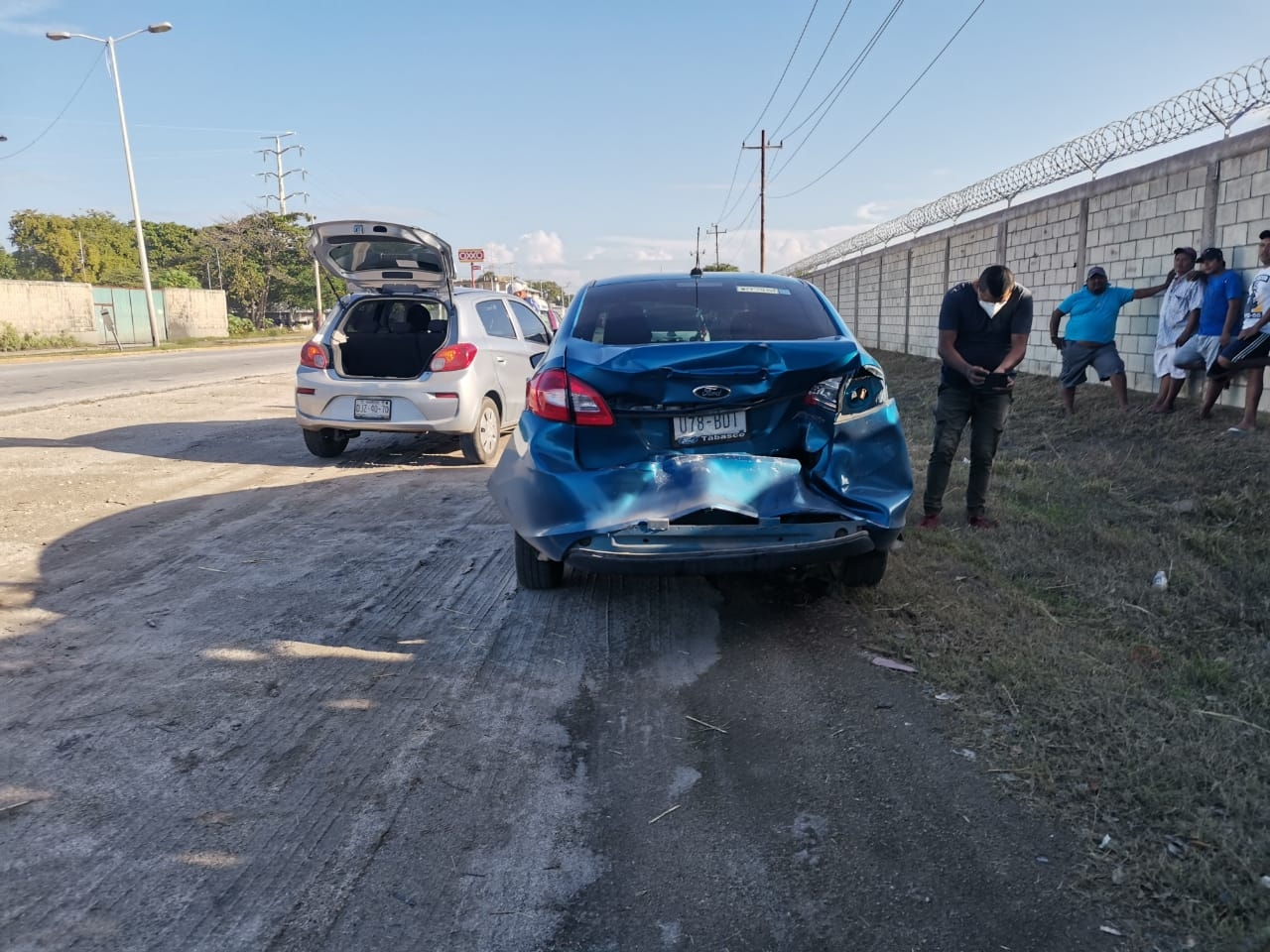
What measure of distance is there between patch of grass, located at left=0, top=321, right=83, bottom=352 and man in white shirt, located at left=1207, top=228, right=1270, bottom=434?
35671 millimetres

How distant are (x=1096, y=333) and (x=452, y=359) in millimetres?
6281

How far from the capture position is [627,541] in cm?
367

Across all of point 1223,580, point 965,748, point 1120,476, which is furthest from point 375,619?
point 1120,476

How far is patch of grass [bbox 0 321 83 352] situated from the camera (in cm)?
3147

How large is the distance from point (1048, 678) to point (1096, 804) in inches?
32.2

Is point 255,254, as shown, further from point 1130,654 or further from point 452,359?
point 1130,654

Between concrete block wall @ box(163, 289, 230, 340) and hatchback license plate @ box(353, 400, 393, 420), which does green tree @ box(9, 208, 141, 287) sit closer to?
concrete block wall @ box(163, 289, 230, 340)

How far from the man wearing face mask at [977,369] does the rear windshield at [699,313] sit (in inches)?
51.8

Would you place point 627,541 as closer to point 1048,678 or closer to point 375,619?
point 375,619

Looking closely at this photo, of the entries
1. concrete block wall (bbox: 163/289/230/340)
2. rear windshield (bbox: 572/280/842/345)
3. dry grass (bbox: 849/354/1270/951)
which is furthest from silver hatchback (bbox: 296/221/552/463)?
concrete block wall (bbox: 163/289/230/340)

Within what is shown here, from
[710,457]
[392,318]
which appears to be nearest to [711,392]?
[710,457]

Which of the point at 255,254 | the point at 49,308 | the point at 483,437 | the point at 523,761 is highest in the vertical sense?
the point at 255,254

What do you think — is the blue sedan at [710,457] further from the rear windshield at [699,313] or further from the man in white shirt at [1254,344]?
the man in white shirt at [1254,344]

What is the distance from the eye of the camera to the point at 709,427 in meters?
3.70
